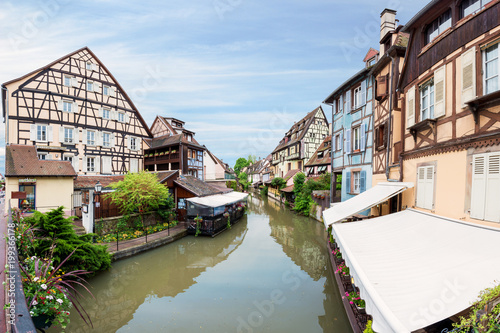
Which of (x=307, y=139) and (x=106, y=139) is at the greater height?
(x=307, y=139)

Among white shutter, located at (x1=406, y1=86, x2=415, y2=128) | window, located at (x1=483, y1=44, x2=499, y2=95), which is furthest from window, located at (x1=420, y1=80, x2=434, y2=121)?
window, located at (x1=483, y1=44, x2=499, y2=95)

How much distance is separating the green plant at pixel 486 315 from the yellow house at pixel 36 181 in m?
19.8

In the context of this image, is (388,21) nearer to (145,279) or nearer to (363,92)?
(363,92)

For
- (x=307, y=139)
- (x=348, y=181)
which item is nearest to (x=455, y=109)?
(x=348, y=181)

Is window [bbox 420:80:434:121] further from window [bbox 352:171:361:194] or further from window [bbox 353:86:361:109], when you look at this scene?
window [bbox 352:171:361:194]

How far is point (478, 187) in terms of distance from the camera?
4.99 m

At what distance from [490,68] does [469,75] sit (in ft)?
1.24

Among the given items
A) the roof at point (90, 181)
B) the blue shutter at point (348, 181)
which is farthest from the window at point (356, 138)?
the roof at point (90, 181)

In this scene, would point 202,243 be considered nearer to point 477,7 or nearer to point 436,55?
point 436,55

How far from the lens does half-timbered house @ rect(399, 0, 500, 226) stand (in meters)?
4.79

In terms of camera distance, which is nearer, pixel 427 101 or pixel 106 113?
pixel 427 101

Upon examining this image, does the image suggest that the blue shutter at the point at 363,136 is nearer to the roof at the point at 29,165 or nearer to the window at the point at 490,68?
the window at the point at 490,68

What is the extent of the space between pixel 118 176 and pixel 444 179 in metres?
25.3

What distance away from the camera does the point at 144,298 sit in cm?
820
